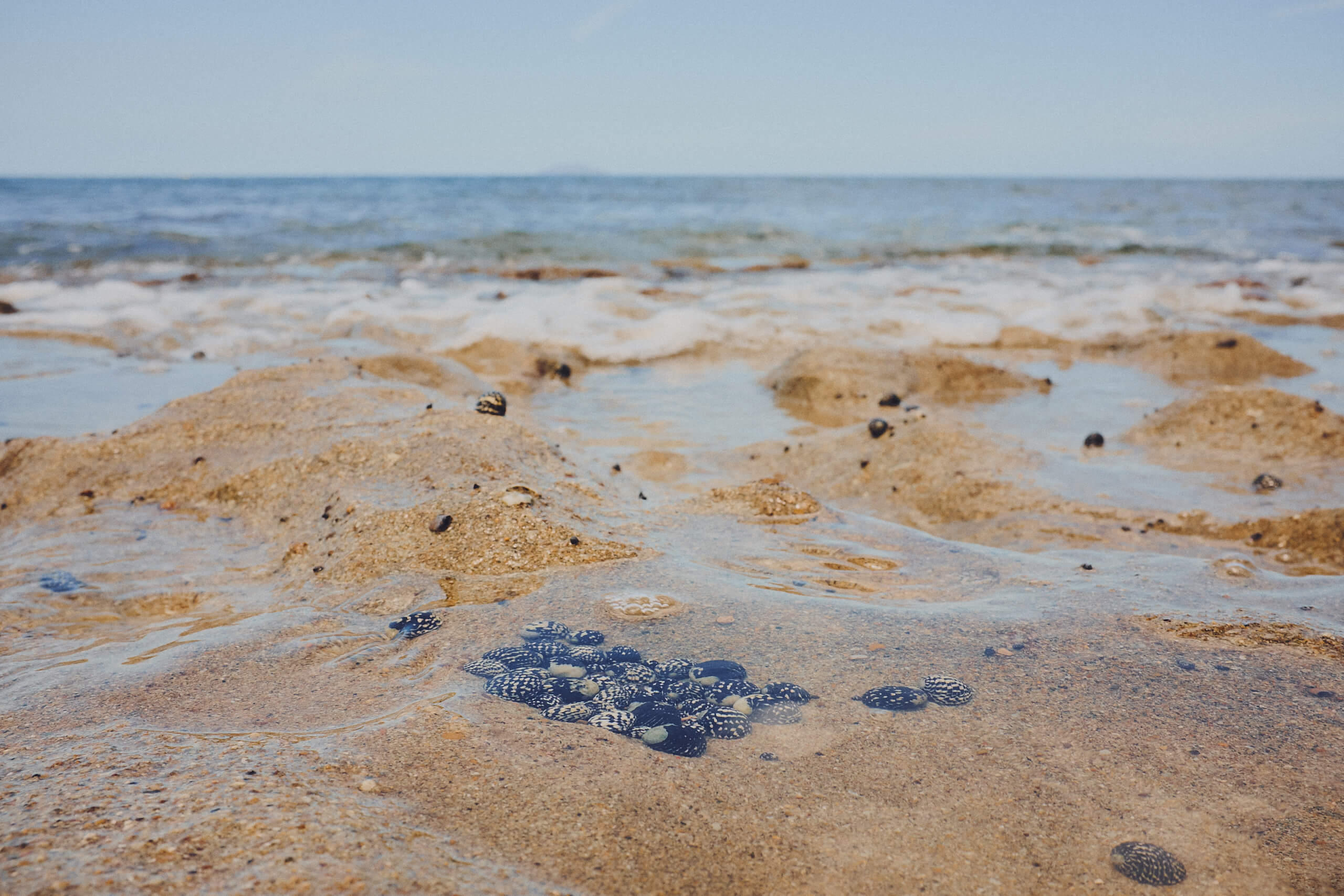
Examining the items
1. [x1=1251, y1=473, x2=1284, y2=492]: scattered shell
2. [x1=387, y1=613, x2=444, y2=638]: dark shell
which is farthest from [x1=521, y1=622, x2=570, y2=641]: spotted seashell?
[x1=1251, y1=473, x2=1284, y2=492]: scattered shell

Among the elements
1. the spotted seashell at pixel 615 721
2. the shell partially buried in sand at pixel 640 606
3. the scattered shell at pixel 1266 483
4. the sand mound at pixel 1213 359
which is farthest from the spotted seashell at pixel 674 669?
the sand mound at pixel 1213 359

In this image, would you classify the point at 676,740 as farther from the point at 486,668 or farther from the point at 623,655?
the point at 486,668

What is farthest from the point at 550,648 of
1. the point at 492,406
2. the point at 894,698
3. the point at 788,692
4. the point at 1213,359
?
the point at 1213,359

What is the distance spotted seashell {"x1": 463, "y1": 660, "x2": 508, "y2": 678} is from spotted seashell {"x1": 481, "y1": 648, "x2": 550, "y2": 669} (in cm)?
2

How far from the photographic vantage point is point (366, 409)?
4859 mm

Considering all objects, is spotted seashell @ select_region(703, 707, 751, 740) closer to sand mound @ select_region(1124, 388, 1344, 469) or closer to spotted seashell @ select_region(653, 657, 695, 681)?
spotted seashell @ select_region(653, 657, 695, 681)

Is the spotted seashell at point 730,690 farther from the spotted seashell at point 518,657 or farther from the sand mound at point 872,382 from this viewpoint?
the sand mound at point 872,382

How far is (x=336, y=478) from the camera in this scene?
13.3 ft

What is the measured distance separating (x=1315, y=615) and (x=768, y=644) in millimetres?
2046

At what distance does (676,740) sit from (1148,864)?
1.10m

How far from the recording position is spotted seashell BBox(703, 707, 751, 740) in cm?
217

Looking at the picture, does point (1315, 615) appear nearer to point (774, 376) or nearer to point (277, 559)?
point (277, 559)

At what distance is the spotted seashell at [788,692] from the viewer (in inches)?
92.9

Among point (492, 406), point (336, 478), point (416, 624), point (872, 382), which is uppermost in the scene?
point (492, 406)
